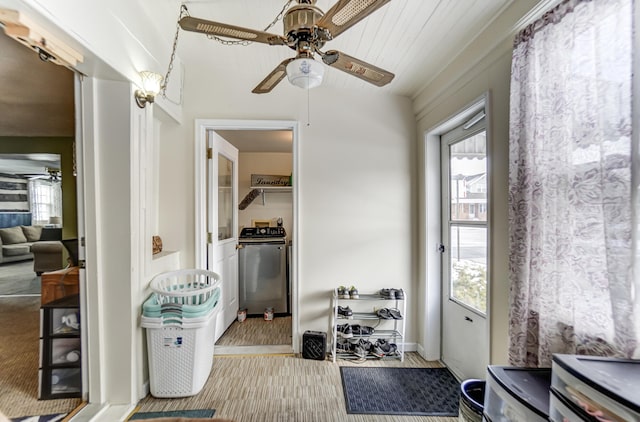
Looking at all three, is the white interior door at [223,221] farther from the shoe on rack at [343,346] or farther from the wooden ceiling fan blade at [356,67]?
the wooden ceiling fan blade at [356,67]

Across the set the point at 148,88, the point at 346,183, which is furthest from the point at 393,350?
the point at 148,88

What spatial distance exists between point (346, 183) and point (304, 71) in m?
1.52

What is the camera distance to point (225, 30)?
1.18 meters

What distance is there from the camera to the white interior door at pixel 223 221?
2.64 meters

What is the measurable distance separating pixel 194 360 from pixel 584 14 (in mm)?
2779

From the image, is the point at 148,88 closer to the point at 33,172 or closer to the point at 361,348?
the point at 361,348

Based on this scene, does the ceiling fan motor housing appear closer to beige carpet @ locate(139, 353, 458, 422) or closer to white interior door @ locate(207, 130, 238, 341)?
white interior door @ locate(207, 130, 238, 341)

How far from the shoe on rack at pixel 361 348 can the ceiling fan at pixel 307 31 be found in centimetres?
224

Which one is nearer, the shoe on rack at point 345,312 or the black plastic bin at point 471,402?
the black plastic bin at point 471,402

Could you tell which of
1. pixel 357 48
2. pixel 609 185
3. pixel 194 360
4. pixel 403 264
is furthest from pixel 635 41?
pixel 194 360

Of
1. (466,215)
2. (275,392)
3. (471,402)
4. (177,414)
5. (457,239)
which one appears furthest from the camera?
(457,239)

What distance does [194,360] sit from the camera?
6.26 feet

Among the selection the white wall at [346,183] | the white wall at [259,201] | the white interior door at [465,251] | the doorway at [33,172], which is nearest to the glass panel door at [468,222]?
the white interior door at [465,251]

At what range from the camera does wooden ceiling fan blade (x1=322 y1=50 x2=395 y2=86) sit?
1.29 m
